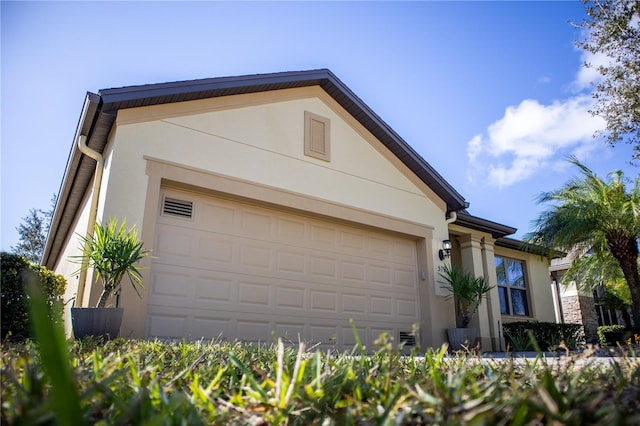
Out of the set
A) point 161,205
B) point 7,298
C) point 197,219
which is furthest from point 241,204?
point 7,298

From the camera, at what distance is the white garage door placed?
749 cm

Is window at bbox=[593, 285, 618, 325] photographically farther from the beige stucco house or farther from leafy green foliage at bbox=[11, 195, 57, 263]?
leafy green foliage at bbox=[11, 195, 57, 263]

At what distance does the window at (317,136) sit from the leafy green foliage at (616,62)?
29.6ft

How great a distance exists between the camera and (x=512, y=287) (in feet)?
46.6

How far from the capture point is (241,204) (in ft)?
27.7

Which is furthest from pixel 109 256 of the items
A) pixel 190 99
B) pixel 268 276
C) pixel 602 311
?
pixel 602 311

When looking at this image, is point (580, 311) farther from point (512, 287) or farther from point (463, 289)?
point (463, 289)

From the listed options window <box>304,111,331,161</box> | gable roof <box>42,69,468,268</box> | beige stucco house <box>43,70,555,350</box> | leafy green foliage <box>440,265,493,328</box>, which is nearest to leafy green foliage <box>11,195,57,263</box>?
gable roof <box>42,69,468,268</box>

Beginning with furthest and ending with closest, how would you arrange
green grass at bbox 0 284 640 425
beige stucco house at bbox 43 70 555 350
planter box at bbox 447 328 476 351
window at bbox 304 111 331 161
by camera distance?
planter box at bbox 447 328 476 351 → window at bbox 304 111 331 161 → beige stucco house at bbox 43 70 555 350 → green grass at bbox 0 284 640 425

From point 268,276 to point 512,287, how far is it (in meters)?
8.96

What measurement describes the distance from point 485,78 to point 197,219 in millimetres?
7763

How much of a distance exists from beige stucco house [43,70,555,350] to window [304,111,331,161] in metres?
0.03

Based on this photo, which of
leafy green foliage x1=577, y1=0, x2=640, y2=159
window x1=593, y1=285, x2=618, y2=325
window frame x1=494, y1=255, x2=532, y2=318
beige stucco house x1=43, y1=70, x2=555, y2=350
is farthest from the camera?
window x1=593, y1=285, x2=618, y2=325

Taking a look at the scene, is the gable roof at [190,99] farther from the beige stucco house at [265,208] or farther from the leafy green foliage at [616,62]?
the leafy green foliage at [616,62]
